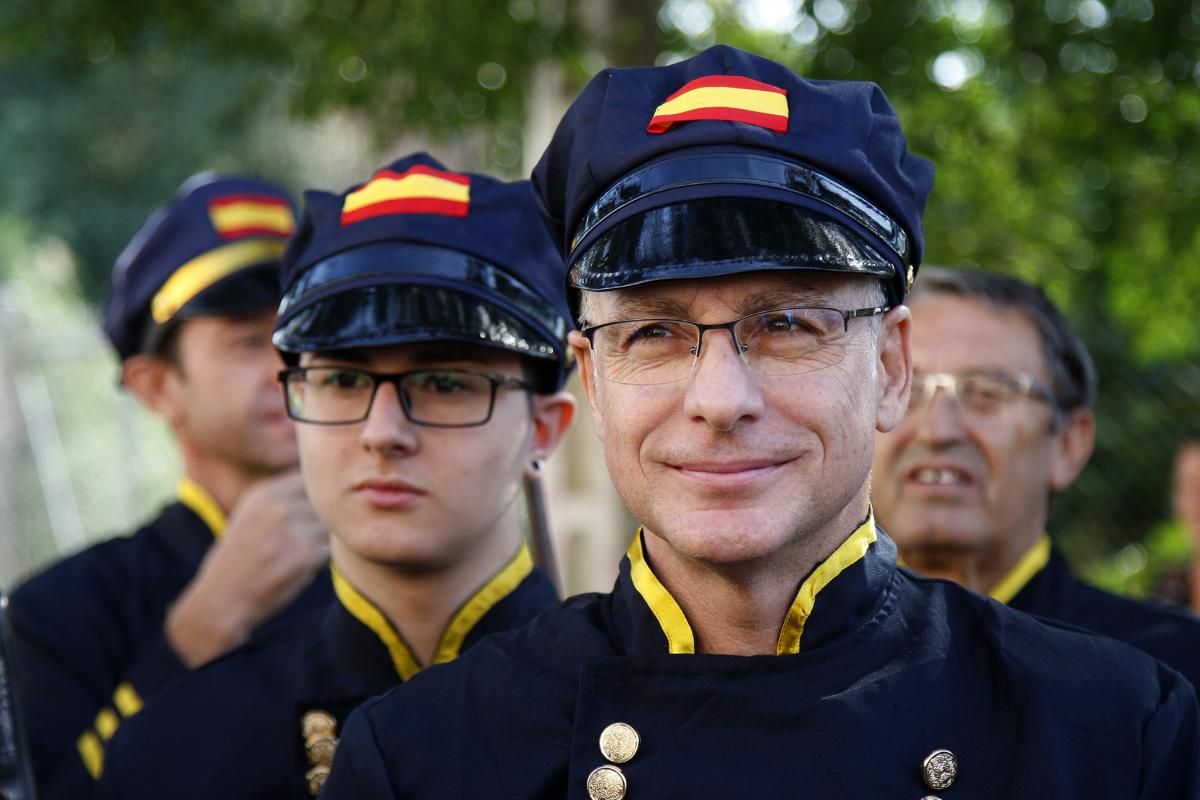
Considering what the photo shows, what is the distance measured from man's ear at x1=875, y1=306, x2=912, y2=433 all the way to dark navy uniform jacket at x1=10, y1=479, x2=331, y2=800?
2098 mm

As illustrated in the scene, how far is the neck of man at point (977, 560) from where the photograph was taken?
378 centimetres

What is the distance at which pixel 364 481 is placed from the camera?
125 inches

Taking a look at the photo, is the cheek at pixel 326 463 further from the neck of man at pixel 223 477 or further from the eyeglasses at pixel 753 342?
the neck of man at pixel 223 477

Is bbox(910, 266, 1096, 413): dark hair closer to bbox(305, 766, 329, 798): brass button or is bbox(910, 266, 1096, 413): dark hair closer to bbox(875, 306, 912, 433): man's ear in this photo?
bbox(875, 306, 912, 433): man's ear

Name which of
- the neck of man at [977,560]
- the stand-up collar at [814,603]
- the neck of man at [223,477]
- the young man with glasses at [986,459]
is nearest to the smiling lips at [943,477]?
the young man with glasses at [986,459]

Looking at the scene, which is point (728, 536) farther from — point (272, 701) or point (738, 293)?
point (272, 701)

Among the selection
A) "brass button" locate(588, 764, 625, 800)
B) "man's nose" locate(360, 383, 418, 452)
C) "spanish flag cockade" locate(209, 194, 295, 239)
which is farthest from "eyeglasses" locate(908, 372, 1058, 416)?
"spanish flag cockade" locate(209, 194, 295, 239)

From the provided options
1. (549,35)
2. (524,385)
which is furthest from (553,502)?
(524,385)

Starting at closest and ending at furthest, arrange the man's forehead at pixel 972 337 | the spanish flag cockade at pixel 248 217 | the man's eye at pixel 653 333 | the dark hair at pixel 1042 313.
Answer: the man's eye at pixel 653 333, the man's forehead at pixel 972 337, the dark hair at pixel 1042 313, the spanish flag cockade at pixel 248 217

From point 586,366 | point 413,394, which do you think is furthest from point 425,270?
point 586,366

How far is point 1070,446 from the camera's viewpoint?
404 centimetres

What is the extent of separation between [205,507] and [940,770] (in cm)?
287

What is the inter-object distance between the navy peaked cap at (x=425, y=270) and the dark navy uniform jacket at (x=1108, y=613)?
116 cm

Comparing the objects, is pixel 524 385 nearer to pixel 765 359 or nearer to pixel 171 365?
pixel 765 359
